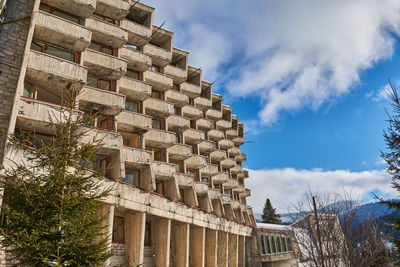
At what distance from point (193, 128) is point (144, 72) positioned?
12879mm

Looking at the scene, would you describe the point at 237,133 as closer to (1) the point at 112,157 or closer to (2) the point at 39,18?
(1) the point at 112,157

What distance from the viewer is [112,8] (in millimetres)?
32344

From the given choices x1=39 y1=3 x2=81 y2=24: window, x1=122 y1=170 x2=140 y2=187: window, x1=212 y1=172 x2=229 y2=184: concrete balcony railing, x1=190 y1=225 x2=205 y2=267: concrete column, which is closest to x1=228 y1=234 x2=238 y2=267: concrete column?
x1=212 y1=172 x2=229 y2=184: concrete balcony railing

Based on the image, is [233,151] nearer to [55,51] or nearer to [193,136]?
[193,136]

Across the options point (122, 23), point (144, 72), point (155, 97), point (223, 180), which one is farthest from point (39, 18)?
point (223, 180)

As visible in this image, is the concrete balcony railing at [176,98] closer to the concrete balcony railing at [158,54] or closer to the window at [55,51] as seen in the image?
the concrete balcony railing at [158,54]

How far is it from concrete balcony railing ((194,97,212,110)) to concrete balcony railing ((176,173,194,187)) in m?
14.8

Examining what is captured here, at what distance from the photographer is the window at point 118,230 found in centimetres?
2894

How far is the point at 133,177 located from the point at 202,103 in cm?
2171

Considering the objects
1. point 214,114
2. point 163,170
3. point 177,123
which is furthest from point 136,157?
point 214,114

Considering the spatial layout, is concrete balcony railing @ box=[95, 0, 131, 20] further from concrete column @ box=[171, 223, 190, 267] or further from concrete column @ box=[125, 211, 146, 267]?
concrete column @ box=[171, 223, 190, 267]

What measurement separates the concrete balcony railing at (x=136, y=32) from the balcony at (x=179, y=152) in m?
12.7

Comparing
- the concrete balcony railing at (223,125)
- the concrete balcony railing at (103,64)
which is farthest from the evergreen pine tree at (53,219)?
the concrete balcony railing at (223,125)

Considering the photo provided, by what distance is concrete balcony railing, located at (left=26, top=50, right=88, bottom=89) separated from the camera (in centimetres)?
2369
